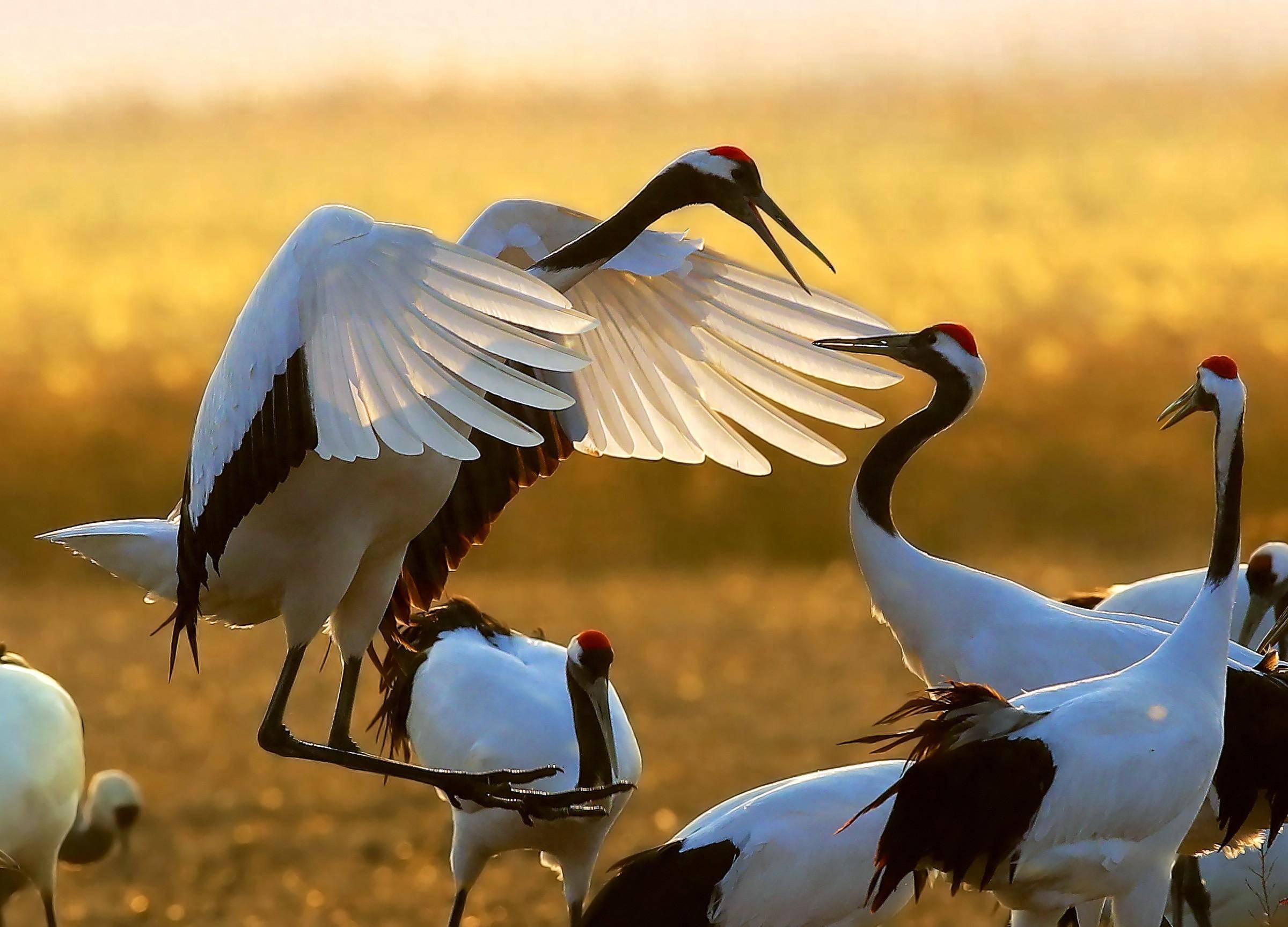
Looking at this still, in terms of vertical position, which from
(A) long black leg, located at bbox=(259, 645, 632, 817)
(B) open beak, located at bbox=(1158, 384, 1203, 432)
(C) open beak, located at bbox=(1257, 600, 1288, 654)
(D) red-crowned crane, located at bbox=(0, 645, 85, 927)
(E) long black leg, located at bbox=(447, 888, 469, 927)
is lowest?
(E) long black leg, located at bbox=(447, 888, 469, 927)

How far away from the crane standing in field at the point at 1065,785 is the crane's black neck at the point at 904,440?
0.85m

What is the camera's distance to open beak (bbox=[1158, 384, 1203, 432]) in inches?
200

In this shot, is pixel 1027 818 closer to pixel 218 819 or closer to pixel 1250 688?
pixel 1250 688

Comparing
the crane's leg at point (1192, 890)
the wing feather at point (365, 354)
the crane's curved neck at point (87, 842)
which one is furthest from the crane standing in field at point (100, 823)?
the crane's leg at point (1192, 890)

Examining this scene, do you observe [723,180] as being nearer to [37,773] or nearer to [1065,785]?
[1065,785]

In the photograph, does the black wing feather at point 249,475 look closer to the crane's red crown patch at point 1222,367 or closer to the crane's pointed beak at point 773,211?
the crane's pointed beak at point 773,211

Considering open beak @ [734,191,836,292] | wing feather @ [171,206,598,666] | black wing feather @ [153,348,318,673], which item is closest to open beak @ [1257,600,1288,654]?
open beak @ [734,191,836,292]

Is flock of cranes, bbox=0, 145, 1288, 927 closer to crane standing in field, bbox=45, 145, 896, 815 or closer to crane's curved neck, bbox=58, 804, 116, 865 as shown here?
crane standing in field, bbox=45, 145, 896, 815

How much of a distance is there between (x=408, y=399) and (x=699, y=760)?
5409 millimetres

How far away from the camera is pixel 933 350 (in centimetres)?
558

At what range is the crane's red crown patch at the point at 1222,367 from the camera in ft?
16.3

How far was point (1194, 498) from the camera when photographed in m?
14.6

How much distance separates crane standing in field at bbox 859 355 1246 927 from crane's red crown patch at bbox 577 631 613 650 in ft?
4.39

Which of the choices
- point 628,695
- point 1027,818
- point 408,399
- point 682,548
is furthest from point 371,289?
point 682,548
